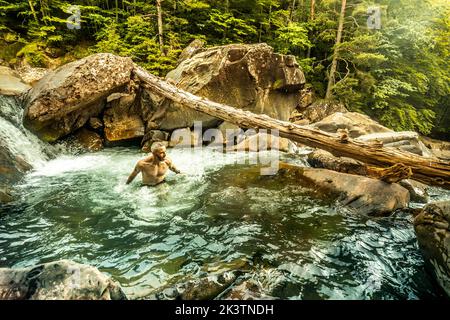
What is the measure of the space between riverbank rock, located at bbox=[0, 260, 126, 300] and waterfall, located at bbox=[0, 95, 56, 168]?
6.22 metres

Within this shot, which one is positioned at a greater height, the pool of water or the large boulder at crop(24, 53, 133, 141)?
the large boulder at crop(24, 53, 133, 141)

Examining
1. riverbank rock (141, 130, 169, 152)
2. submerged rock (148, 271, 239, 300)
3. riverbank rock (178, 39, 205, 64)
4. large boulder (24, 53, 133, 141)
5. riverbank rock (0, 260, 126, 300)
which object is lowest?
submerged rock (148, 271, 239, 300)

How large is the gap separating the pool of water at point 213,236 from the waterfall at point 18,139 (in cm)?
111

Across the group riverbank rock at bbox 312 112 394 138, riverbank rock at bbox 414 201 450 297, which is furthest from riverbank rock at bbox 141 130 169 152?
riverbank rock at bbox 414 201 450 297

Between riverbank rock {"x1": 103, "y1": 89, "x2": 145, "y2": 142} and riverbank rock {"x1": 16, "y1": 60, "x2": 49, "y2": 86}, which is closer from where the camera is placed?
riverbank rock {"x1": 103, "y1": 89, "x2": 145, "y2": 142}

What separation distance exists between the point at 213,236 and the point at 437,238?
9.96ft

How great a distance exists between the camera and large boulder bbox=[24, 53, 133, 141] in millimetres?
7676

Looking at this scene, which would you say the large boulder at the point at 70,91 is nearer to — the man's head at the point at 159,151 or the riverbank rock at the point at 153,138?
the riverbank rock at the point at 153,138

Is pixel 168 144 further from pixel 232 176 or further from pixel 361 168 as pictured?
pixel 361 168

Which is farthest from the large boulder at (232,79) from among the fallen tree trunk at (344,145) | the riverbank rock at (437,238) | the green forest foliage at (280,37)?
the riverbank rock at (437,238)

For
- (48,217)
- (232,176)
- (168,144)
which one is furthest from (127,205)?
(168,144)

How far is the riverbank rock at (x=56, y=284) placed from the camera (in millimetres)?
2070

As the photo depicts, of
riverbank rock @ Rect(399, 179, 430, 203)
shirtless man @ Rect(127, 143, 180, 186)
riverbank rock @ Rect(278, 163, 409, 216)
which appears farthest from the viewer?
riverbank rock @ Rect(399, 179, 430, 203)

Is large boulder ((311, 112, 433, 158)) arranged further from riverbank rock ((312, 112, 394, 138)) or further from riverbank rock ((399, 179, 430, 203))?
riverbank rock ((399, 179, 430, 203))
